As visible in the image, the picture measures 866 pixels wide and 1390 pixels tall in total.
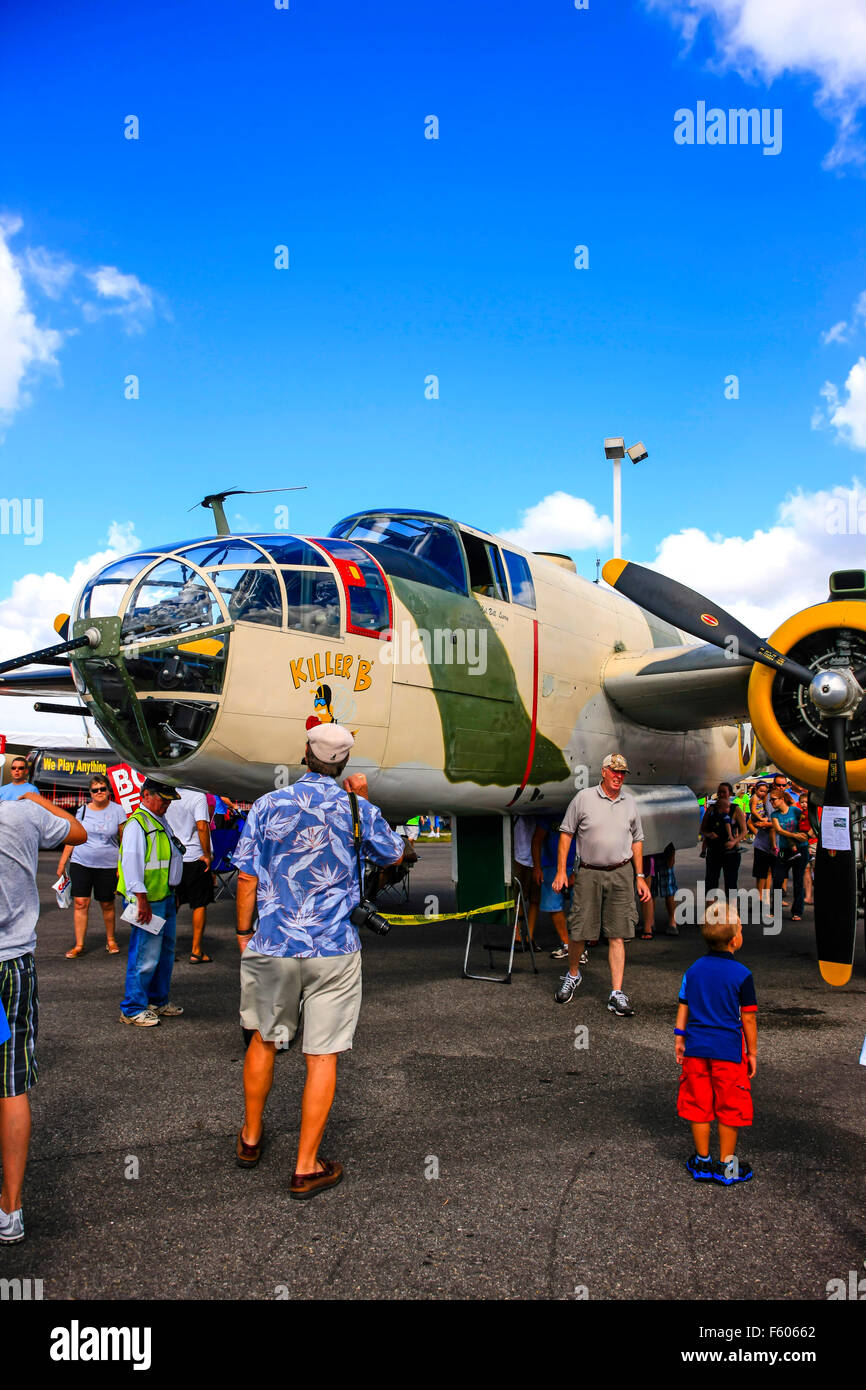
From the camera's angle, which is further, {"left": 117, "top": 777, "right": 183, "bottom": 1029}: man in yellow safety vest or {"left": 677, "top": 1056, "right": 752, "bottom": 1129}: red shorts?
{"left": 117, "top": 777, "right": 183, "bottom": 1029}: man in yellow safety vest

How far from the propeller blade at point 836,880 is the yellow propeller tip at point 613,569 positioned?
2707 mm

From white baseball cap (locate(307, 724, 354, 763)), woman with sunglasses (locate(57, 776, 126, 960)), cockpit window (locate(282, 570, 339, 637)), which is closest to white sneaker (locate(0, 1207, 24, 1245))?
white baseball cap (locate(307, 724, 354, 763))

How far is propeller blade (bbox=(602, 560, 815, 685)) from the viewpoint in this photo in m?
8.05

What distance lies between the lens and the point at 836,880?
727 centimetres

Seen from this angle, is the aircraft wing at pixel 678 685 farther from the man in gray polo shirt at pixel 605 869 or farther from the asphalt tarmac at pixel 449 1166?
the asphalt tarmac at pixel 449 1166

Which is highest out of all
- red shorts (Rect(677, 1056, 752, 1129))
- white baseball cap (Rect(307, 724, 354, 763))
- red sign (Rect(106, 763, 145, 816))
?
white baseball cap (Rect(307, 724, 354, 763))

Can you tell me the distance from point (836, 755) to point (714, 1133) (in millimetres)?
3970

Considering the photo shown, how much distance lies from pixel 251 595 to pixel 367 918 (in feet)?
9.79

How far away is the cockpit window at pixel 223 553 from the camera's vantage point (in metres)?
6.53

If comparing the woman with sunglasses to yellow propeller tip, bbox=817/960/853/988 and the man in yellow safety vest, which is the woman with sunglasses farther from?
yellow propeller tip, bbox=817/960/853/988

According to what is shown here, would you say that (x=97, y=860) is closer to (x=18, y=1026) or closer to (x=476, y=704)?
(x=476, y=704)

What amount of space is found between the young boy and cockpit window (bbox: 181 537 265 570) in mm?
4312

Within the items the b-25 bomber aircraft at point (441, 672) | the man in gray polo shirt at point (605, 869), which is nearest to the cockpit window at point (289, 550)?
the b-25 bomber aircraft at point (441, 672)
